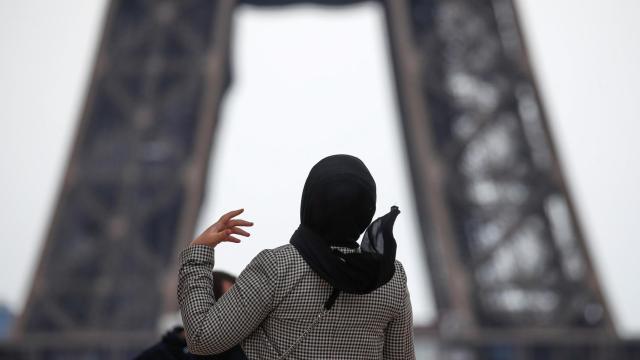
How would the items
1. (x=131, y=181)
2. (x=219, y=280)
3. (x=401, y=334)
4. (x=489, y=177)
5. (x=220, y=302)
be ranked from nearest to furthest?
(x=220, y=302)
(x=401, y=334)
(x=219, y=280)
(x=489, y=177)
(x=131, y=181)

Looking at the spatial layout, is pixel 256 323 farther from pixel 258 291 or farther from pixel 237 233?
pixel 237 233

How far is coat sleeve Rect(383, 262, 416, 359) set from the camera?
1.71 meters

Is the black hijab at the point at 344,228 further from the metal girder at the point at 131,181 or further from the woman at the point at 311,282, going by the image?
the metal girder at the point at 131,181

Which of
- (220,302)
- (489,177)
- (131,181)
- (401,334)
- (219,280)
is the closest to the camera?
(220,302)

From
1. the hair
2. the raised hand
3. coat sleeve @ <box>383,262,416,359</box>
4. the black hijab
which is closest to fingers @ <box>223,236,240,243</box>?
the raised hand

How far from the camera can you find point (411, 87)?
54.8ft

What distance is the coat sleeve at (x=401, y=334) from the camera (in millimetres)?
1715

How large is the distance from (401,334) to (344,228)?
0.27 metres

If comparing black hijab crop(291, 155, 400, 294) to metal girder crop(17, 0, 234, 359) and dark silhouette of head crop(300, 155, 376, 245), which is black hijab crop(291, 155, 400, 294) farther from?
metal girder crop(17, 0, 234, 359)

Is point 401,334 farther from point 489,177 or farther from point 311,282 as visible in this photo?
point 489,177

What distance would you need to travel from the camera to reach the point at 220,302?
1.58 metres

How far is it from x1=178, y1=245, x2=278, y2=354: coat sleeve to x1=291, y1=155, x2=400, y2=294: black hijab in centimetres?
9

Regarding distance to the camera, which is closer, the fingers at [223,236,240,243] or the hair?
the fingers at [223,236,240,243]

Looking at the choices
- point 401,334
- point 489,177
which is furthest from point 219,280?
point 489,177
